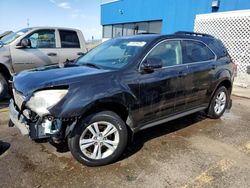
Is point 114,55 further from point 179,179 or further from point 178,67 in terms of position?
point 179,179

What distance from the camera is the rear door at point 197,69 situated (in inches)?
174

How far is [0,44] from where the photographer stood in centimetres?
648

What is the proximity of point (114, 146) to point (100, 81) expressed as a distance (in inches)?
35.7

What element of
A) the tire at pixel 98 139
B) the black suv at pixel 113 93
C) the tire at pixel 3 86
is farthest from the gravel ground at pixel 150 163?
the tire at pixel 3 86

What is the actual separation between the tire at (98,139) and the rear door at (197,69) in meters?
1.65

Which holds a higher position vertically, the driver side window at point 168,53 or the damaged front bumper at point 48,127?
the driver side window at point 168,53

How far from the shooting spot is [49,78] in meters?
3.21

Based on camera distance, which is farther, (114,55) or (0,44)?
(0,44)

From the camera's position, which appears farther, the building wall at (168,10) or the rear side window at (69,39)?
the building wall at (168,10)

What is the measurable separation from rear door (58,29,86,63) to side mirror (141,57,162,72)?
149 inches

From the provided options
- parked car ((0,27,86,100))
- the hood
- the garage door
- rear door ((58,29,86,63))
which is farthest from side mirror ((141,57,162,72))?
the garage door

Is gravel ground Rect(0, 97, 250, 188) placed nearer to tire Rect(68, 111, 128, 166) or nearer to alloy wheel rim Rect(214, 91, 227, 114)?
tire Rect(68, 111, 128, 166)

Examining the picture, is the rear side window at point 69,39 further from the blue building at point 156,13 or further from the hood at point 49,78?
the blue building at point 156,13

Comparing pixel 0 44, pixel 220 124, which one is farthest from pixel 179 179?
pixel 0 44
